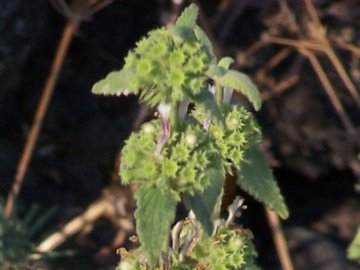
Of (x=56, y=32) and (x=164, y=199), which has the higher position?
(x=56, y=32)

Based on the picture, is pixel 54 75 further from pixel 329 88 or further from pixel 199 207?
pixel 199 207

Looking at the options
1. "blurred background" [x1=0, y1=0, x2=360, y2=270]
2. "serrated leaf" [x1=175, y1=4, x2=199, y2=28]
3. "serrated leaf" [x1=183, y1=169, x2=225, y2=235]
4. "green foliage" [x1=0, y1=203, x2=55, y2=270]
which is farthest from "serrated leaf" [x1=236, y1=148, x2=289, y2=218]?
"blurred background" [x1=0, y1=0, x2=360, y2=270]

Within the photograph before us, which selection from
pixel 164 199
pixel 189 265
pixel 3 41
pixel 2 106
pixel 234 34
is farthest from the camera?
pixel 234 34

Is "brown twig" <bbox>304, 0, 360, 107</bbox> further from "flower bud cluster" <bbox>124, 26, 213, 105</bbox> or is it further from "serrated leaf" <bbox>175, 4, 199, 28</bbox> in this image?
"flower bud cluster" <bbox>124, 26, 213, 105</bbox>

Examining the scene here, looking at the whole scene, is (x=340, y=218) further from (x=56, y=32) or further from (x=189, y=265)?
(x=189, y=265)

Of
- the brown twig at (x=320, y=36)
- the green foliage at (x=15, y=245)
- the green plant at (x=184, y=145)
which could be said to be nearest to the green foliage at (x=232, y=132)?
the green plant at (x=184, y=145)

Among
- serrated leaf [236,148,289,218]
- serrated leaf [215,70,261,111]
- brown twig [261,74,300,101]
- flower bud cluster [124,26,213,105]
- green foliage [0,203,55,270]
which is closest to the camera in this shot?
flower bud cluster [124,26,213,105]

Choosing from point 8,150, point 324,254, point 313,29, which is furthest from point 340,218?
point 8,150
